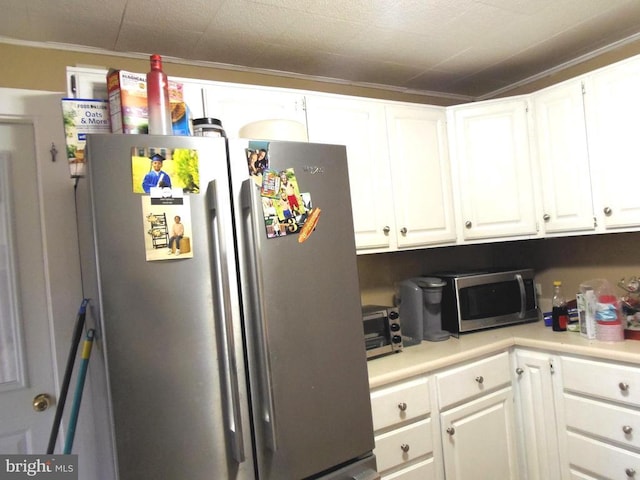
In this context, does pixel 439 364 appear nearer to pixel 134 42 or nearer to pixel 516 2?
pixel 516 2

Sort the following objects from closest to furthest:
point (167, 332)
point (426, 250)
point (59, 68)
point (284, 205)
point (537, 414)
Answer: point (167, 332), point (284, 205), point (59, 68), point (537, 414), point (426, 250)

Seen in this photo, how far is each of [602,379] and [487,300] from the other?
0.66 meters

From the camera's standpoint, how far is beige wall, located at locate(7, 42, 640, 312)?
5.54 ft

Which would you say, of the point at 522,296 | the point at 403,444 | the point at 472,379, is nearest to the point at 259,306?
the point at 403,444

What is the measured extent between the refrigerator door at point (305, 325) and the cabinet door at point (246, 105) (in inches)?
20.8

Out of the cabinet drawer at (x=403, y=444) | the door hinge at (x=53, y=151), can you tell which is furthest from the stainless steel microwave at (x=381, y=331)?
the door hinge at (x=53, y=151)

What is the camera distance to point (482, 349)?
6.54ft

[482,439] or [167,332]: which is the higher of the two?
[167,332]

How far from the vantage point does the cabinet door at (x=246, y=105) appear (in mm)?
1679

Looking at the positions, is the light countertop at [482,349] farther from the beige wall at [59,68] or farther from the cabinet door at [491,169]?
the beige wall at [59,68]

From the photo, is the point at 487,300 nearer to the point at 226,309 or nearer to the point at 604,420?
the point at 604,420

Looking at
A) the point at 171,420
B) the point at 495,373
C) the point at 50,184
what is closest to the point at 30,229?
the point at 50,184

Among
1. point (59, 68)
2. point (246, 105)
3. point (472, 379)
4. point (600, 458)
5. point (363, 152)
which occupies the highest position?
point (59, 68)

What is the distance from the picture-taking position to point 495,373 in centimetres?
206
